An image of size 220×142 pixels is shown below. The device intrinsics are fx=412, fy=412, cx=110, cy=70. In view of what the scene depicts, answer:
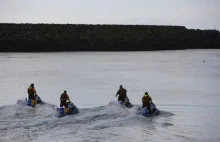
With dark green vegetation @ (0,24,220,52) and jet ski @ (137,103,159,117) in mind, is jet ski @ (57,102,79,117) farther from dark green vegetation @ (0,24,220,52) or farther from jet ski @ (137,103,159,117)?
dark green vegetation @ (0,24,220,52)

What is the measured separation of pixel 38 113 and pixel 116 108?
15.4 feet

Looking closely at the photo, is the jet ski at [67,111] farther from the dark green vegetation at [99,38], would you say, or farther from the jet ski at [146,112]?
the dark green vegetation at [99,38]

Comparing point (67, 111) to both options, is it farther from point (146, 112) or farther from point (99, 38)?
point (99, 38)

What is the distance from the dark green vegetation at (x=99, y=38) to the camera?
105 metres

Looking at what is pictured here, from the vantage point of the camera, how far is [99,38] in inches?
4331

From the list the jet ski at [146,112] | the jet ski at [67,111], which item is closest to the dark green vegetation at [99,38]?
the jet ski at [67,111]

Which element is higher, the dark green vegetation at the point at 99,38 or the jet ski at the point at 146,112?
the dark green vegetation at the point at 99,38

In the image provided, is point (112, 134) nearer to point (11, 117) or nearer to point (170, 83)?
point (11, 117)

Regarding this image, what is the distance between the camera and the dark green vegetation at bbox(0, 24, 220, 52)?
345 ft

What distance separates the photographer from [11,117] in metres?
21.8

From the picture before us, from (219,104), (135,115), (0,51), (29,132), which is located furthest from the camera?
(0,51)

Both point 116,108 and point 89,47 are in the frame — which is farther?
point 89,47

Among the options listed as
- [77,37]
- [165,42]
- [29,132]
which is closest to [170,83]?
[29,132]

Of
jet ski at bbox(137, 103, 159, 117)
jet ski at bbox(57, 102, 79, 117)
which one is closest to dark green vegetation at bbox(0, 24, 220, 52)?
jet ski at bbox(57, 102, 79, 117)
